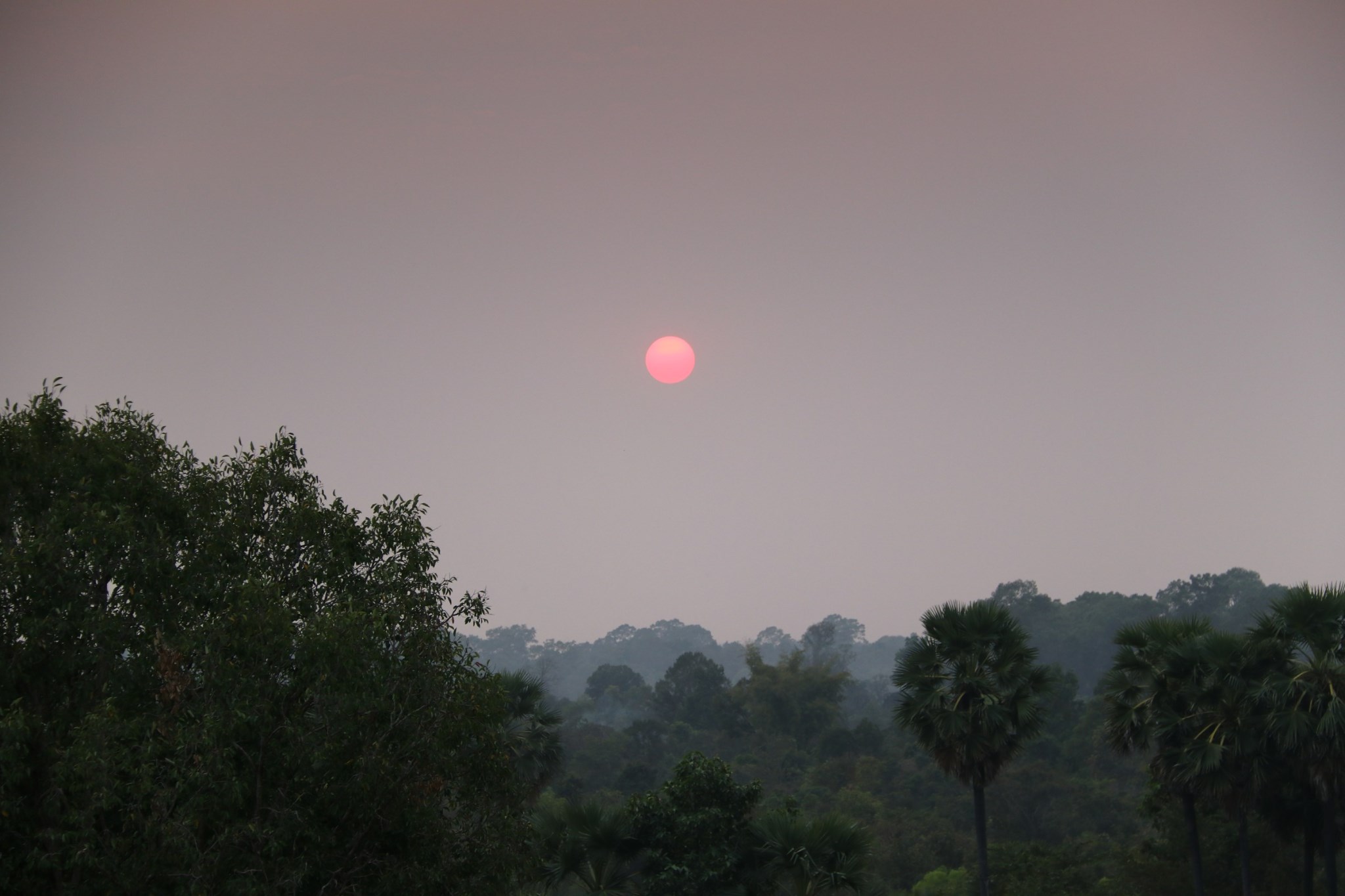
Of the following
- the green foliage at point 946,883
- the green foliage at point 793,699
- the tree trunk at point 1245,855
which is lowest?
the green foliage at point 946,883

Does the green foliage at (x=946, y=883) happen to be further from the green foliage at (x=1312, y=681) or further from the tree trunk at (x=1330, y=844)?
the green foliage at (x=1312, y=681)

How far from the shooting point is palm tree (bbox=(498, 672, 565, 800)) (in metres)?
27.7

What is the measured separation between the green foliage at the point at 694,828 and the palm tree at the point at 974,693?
4.78 meters

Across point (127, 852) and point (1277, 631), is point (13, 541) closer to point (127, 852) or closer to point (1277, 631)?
point (127, 852)

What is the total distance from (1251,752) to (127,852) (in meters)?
23.0

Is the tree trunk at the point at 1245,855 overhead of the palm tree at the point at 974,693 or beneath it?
beneath

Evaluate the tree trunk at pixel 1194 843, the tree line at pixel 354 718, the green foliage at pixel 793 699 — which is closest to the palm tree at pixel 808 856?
the tree line at pixel 354 718

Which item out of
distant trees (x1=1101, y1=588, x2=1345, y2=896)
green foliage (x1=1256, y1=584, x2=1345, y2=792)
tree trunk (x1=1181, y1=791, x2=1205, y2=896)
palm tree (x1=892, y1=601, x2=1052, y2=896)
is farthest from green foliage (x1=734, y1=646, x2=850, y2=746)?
green foliage (x1=1256, y1=584, x2=1345, y2=792)

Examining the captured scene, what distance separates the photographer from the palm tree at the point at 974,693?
24047 mm

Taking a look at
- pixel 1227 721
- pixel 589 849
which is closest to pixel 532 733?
pixel 589 849

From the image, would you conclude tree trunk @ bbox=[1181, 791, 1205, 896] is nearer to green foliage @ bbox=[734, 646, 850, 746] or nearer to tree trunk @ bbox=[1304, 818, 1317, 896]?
tree trunk @ bbox=[1304, 818, 1317, 896]

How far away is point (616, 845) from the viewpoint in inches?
968

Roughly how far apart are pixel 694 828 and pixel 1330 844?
47.3ft

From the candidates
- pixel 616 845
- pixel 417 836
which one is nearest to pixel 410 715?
pixel 417 836
